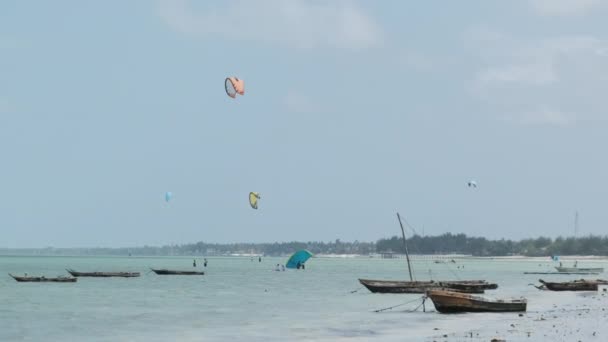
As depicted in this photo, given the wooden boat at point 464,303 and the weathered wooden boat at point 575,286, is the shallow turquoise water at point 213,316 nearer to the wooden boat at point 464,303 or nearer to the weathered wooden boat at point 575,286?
the wooden boat at point 464,303

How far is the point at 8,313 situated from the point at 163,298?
1661cm

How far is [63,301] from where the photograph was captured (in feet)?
220

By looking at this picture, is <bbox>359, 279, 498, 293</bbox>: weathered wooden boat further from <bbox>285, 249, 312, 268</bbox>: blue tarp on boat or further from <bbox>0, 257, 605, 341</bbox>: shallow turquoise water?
<bbox>285, 249, 312, 268</bbox>: blue tarp on boat

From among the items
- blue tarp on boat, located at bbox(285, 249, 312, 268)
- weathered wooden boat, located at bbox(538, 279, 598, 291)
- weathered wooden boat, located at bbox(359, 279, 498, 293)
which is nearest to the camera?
weathered wooden boat, located at bbox(359, 279, 498, 293)

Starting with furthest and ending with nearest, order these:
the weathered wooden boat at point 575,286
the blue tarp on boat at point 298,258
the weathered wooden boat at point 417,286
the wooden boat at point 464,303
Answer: the blue tarp on boat at point 298,258
the weathered wooden boat at point 575,286
the weathered wooden boat at point 417,286
the wooden boat at point 464,303

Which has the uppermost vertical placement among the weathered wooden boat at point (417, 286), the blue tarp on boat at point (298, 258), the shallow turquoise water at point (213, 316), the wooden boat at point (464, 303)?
the blue tarp on boat at point (298, 258)

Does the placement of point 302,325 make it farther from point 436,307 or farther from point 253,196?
point 253,196

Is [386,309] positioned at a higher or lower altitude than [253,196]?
lower

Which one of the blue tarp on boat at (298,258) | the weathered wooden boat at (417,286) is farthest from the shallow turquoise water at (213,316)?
the blue tarp on boat at (298,258)

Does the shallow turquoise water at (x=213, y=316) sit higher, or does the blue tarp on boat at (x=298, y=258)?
the blue tarp on boat at (x=298, y=258)

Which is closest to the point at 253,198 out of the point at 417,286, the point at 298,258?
the point at 417,286

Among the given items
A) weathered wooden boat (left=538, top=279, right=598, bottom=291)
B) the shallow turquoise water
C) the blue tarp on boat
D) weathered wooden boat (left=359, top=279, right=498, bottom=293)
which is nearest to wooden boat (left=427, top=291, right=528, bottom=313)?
the shallow turquoise water

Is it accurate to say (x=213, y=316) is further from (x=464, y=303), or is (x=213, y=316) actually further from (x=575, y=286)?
(x=575, y=286)

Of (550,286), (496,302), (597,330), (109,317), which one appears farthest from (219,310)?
(550,286)
